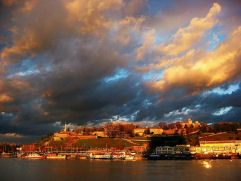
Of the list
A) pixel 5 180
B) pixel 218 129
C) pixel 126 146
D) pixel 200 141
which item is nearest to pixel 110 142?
pixel 126 146

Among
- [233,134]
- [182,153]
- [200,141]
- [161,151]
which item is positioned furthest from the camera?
[233,134]

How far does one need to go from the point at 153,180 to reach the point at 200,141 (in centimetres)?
11292

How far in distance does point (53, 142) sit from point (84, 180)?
494ft

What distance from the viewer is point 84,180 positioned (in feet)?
140

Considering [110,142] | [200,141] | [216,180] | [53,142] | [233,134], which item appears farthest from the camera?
[53,142]

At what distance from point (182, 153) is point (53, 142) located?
9414 centimetres

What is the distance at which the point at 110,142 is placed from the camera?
563 ft

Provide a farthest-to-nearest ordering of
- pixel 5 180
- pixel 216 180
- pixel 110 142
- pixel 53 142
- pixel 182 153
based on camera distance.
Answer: pixel 53 142
pixel 110 142
pixel 182 153
pixel 5 180
pixel 216 180

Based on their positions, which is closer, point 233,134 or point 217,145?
point 217,145

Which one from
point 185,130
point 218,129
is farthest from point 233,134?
point 185,130

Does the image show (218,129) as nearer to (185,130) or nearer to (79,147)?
(185,130)

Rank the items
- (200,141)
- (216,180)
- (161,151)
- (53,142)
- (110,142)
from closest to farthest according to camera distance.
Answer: (216,180), (161,151), (200,141), (110,142), (53,142)

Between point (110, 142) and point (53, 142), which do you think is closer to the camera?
point (110, 142)

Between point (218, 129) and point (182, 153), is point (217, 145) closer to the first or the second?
point (182, 153)
